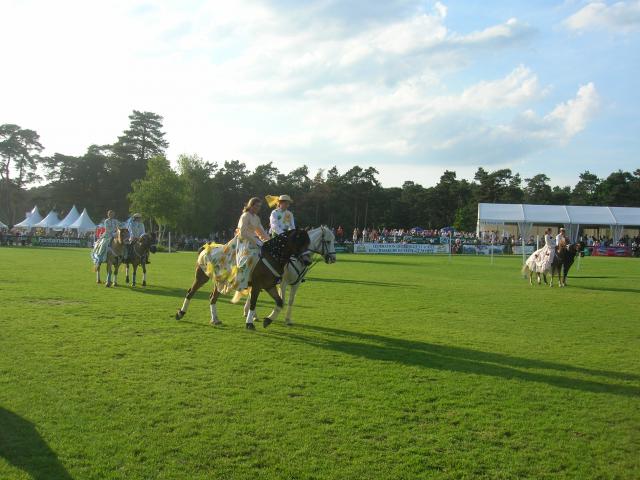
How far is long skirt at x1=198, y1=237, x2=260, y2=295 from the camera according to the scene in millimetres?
10039

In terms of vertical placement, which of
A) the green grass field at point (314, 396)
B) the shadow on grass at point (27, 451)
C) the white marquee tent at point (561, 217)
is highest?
the white marquee tent at point (561, 217)

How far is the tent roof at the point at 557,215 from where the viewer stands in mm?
59969

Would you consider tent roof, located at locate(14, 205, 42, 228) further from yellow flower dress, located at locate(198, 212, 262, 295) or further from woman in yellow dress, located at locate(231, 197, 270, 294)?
woman in yellow dress, located at locate(231, 197, 270, 294)

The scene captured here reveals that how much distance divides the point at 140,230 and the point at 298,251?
9727mm

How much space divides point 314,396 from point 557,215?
62005 millimetres

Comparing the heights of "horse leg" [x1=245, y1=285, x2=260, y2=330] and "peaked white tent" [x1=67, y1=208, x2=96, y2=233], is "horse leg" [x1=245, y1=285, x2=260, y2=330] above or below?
below

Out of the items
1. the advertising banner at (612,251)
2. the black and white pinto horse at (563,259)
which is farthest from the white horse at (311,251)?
the advertising banner at (612,251)

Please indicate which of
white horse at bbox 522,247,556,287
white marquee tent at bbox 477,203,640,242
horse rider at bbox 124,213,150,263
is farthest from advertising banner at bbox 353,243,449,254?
horse rider at bbox 124,213,150,263

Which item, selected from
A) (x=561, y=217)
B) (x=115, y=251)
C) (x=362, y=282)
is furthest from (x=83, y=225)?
(x=561, y=217)

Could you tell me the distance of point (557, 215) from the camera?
6144cm

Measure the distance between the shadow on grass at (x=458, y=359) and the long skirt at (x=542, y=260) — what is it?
14.1 meters

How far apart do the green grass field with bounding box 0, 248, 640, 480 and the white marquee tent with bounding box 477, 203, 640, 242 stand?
50029 millimetres

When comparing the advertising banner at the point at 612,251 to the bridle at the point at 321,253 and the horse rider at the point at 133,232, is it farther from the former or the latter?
the bridle at the point at 321,253

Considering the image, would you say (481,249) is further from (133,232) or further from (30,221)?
(30,221)
